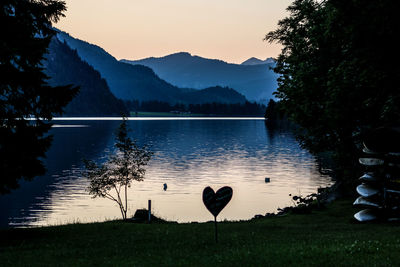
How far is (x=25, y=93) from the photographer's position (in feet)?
72.9

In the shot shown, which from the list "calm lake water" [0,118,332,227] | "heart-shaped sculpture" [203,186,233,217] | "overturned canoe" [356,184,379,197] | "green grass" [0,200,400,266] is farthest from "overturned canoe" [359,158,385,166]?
"calm lake water" [0,118,332,227]

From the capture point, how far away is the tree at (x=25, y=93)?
68.3 ft

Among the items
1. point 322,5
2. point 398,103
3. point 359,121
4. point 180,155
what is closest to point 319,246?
point 398,103

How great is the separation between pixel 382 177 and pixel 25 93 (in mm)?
20068

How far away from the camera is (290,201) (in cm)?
5309

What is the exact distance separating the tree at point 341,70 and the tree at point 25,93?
15017 mm

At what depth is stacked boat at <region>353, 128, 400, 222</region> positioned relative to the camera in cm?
2419

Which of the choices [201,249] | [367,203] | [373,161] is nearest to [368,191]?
A: [367,203]

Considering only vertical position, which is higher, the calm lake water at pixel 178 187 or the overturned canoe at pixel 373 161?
the overturned canoe at pixel 373 161

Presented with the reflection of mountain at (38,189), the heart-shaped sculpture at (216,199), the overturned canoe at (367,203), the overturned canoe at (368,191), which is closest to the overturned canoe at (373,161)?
the overturned canoe at (368,191)

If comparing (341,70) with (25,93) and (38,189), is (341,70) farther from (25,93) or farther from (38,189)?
(38,189)

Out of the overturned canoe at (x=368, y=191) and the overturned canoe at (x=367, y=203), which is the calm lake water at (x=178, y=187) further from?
the overturned canoe at (x=368, y=191)

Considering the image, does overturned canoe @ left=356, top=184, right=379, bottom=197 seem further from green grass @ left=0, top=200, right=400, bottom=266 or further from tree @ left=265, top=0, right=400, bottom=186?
tree @ left=265, top=0, right=400, bottom=186

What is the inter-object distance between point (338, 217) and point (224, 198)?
54.1ft
